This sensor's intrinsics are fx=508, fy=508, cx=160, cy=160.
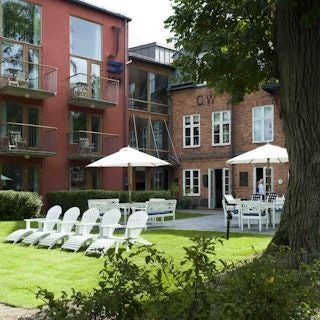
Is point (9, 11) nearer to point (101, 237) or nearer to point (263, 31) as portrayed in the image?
point (101, 237)

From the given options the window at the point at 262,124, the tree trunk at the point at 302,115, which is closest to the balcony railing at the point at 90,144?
the window at the point at 262,124

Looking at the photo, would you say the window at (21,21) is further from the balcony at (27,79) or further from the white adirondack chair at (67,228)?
the white adirondack chair at (67,228)

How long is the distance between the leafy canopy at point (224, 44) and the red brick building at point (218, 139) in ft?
53.5

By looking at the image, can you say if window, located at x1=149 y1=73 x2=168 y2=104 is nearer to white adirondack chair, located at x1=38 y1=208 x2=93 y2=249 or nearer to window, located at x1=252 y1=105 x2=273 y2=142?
window, located at x1=252 y1=105 x2=273 y2=142

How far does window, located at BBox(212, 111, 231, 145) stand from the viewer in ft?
88.0

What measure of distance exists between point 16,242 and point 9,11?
1318 centimetres

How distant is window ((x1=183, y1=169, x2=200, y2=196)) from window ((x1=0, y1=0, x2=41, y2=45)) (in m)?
10.8

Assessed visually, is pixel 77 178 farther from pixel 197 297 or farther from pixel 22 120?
pixel 197 297

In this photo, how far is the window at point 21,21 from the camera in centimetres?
2134

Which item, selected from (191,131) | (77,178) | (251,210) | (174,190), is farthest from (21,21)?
(251,210)

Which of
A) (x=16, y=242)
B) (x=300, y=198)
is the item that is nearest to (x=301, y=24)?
(x=300, y=198)

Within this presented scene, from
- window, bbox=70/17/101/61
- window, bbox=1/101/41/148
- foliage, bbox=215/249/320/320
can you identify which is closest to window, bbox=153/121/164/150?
window, bbox=70/17/101/61

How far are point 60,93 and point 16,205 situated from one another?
7046 mm

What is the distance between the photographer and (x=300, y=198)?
19.8 ft
